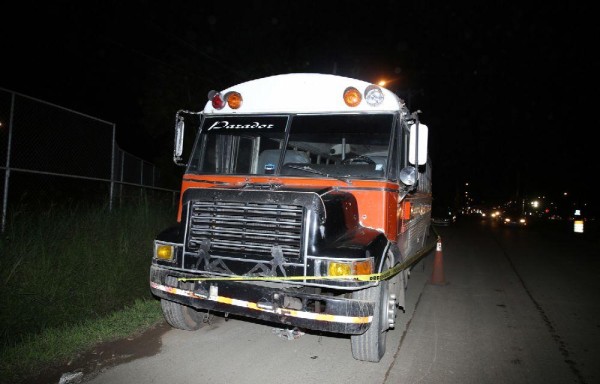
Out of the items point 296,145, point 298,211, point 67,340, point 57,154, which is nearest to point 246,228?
point 298,211

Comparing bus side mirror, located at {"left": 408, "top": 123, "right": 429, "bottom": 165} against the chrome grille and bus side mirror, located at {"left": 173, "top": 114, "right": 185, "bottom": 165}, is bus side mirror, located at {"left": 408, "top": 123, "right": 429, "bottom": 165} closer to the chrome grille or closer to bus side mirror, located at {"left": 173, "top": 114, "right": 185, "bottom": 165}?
the chrome grille

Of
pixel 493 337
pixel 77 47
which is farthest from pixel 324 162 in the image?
pixel 77 47

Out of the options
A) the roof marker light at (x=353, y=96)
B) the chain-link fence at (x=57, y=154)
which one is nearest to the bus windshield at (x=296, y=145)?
the roof marker light at (x=353, y=96)

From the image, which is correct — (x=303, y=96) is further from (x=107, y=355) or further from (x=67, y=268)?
(x=67, y=268)

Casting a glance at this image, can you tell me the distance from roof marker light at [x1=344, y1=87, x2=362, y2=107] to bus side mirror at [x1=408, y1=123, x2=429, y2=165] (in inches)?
26.0

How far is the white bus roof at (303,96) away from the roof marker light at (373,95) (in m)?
0.04

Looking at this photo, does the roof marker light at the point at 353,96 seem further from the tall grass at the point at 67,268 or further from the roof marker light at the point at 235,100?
the tall grass at the point at 67,268

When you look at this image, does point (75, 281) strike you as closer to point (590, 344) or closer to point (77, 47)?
point (590, 344)

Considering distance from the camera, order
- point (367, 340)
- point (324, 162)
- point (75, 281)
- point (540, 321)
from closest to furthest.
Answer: point (367, 340) → point (324, 162) → point (75, 281) → point (540, 321)

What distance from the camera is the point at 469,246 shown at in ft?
52.2

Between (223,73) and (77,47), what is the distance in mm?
5286

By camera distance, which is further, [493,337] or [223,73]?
[223,73]

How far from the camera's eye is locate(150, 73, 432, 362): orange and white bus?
389 cm

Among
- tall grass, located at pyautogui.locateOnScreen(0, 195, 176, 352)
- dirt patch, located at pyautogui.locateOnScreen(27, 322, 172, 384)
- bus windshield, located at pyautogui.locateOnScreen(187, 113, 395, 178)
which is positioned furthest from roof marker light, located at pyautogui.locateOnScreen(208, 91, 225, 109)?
dirt patch, located at pyautogui.locateOnScreen(27, 322, 172, 384)
